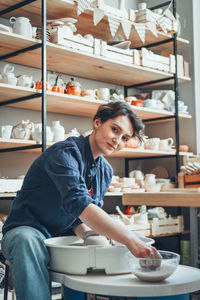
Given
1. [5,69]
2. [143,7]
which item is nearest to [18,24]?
[5,69]

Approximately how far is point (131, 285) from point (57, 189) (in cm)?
52

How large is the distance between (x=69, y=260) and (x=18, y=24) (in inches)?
77.0

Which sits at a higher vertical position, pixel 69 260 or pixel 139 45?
pixel 139 45

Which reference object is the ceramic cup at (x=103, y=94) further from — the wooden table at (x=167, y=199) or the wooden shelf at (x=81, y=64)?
the wooden table at (x=167, y=199)

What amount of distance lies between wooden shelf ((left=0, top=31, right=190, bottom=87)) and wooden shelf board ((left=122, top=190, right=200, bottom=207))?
53.0 inches

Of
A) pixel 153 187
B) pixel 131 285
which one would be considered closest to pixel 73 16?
pixel 153 187

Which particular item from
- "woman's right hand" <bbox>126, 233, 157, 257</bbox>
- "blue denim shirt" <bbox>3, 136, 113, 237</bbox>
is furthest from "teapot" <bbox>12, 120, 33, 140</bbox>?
"woman's right hand" <bbox>126, 233, 157, 257</bbox>

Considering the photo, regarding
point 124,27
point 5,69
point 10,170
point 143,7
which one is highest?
point 143,7

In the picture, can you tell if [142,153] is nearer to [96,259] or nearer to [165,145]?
[165,145]

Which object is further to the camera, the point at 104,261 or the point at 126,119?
the point at 126,119

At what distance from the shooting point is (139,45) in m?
4.07

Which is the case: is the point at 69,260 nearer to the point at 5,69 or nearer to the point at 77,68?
the point at 5,69

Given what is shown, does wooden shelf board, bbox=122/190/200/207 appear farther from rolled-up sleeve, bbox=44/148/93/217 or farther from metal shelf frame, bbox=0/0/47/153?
metal shelf frame, bbox=0/0/47/153

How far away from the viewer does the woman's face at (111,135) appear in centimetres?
167
